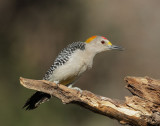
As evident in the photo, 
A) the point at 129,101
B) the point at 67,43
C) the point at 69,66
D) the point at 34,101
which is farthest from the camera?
the point at 67,43

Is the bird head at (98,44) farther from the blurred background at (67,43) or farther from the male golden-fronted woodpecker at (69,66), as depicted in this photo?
the blurred background at (67,43)

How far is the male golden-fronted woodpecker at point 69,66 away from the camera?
6756 millimetres

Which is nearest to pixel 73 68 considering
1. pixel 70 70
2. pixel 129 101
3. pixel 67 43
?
pixel 70 70

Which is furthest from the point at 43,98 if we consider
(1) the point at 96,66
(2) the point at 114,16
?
(2) the point at 114,16

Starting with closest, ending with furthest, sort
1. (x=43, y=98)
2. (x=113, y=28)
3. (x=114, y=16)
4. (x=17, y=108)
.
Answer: (x=43, y=98), (x=17, y=108), (x=113, y=28), (x=114, y=16)

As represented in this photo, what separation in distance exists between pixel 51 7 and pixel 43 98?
7280 millimetres

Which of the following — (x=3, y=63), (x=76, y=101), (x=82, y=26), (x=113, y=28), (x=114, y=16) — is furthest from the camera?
(x=114, y=16)

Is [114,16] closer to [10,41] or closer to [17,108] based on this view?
[10,41]

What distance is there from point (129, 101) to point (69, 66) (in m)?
1.65

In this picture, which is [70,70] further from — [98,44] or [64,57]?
[98,44]

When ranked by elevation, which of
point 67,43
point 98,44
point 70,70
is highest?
point 98,44

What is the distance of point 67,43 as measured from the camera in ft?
42.0

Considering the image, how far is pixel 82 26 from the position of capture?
1348 cm

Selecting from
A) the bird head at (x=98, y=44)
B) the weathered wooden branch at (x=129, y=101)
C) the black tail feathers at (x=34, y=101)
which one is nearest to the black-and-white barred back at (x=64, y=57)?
the bird head at (x=98, y=44)
